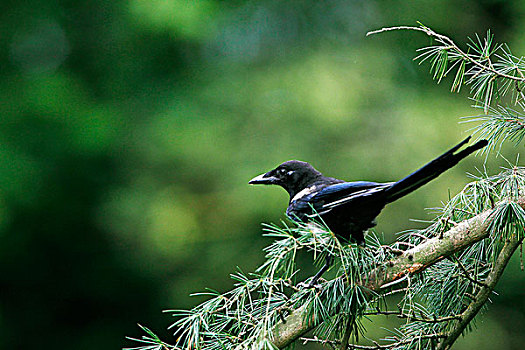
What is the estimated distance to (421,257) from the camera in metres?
1.26

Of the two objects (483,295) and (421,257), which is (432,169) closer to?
(421,257)

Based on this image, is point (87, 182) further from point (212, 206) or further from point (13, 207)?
point (212, 206)

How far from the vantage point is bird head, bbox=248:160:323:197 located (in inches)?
84.7

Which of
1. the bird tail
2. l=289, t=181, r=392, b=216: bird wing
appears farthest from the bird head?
the bird tail

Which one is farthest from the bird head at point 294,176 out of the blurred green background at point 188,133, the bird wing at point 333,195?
the blurred green background at point 188,133

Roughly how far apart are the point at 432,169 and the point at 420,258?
0.19 meters

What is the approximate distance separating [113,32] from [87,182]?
1.49 meters

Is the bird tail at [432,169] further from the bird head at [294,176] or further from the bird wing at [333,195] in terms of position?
the bird head at [294,176]

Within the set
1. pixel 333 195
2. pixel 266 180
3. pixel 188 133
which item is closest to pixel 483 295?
pixel 333 195

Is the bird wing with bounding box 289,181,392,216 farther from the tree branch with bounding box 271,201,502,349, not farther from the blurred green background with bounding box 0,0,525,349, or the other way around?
the blurred green background with bounding box 0,0,525,349

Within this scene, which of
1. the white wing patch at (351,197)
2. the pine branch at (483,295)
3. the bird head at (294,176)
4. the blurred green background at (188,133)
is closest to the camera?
the pine branch at (483,295)

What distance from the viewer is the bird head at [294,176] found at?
84.7 inches

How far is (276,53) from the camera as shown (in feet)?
18.8

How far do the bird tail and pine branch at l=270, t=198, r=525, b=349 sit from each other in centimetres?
13
